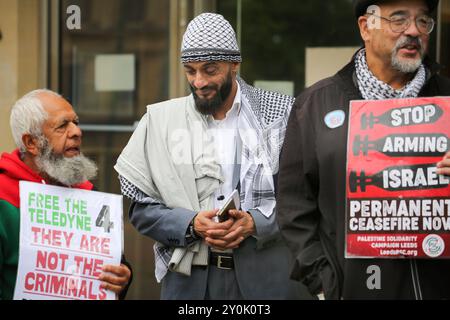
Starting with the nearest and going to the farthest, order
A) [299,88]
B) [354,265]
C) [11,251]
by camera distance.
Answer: [354,265]
[11,251]
[299,88]

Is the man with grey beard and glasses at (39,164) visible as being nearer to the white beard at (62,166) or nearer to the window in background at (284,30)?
the white beard at (62,166)

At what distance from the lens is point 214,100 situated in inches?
164

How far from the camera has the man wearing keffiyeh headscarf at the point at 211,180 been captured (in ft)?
13.5

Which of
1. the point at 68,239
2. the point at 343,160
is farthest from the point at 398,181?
the point at 68,239

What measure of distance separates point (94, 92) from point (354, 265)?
134 inches

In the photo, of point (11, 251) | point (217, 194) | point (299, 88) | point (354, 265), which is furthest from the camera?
point (299, 88)

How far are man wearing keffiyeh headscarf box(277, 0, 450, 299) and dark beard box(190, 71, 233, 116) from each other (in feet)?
1.67

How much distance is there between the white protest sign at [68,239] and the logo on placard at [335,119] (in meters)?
0.95

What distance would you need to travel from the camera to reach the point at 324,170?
3.61 meters

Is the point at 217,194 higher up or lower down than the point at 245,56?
lower down

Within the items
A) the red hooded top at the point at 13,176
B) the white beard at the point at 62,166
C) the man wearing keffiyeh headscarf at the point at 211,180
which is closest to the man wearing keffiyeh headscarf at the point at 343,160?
the man wearing keffiyeh headscarf at the point at 211,180

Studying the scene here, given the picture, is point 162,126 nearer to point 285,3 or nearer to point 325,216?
point 325,216
